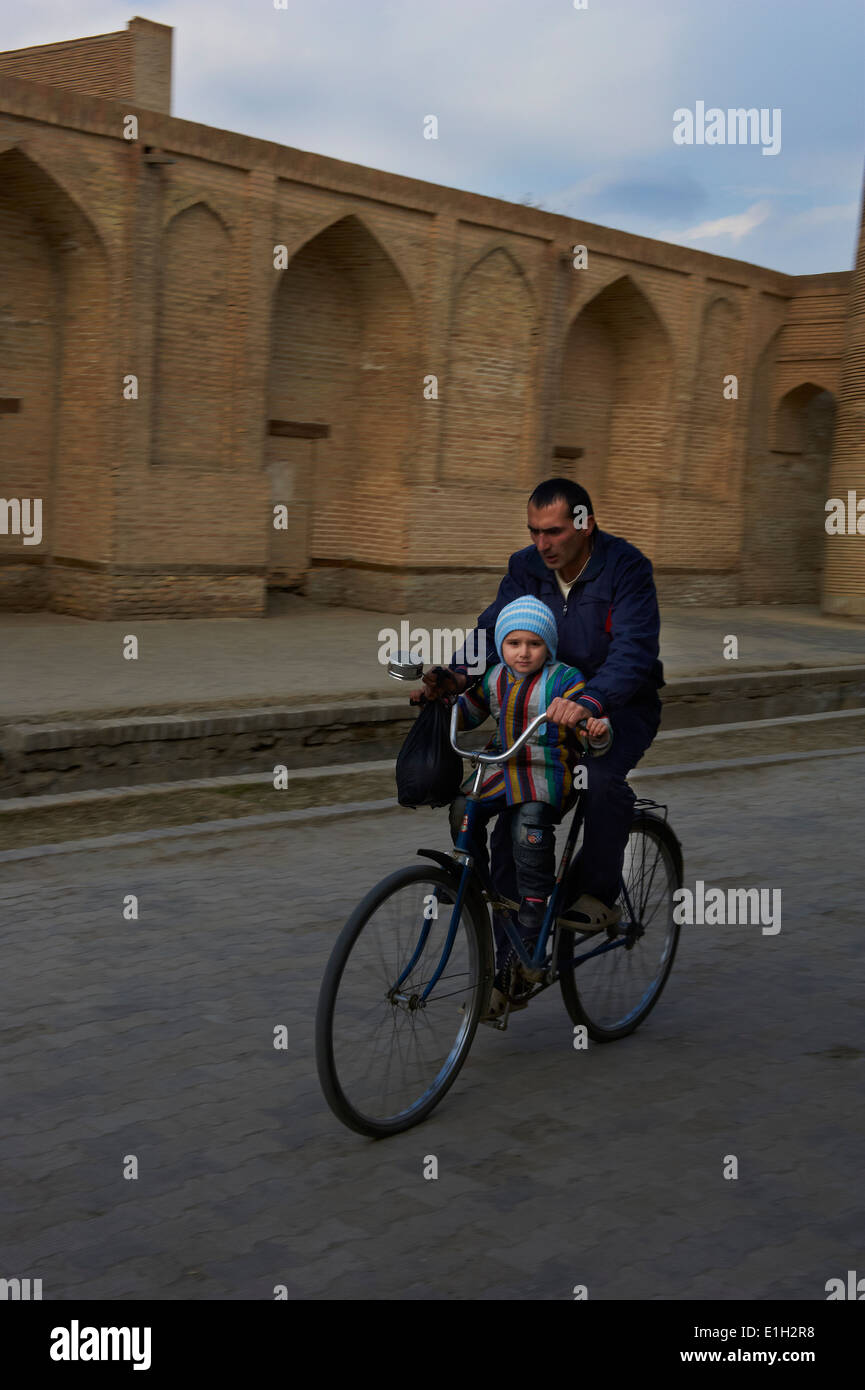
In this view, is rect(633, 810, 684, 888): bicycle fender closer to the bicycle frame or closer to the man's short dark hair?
the bicycle frame

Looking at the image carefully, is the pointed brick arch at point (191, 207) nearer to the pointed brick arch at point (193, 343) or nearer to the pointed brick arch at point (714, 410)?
the pointed brick arch at point (193, 343)

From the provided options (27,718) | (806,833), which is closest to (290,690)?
(27,718)

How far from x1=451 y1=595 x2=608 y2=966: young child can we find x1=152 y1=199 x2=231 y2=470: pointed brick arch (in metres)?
13.1

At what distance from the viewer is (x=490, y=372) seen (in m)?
20.5

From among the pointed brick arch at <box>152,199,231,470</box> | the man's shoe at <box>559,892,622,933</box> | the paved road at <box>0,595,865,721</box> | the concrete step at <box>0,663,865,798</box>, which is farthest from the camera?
the pointed brick arch at <box>152,199,231,470</box>

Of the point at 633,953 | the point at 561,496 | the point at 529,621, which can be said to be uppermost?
the point at 561,496

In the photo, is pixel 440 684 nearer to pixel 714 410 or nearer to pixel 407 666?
pixel 407 666

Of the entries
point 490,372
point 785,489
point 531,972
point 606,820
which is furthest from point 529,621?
point 785,489

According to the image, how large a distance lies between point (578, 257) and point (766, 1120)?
19004 mm

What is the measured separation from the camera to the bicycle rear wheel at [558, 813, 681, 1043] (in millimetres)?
4398

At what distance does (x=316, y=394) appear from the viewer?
771 inches

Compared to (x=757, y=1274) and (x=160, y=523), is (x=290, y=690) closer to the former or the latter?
(x=160, y=523)

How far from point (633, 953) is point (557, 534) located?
1.45m

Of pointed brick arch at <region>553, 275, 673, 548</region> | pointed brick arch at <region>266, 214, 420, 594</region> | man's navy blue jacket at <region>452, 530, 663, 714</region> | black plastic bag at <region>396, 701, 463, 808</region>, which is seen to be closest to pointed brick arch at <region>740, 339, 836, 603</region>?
pointed brick arch at <region>553, 275, 673, 548</region>
